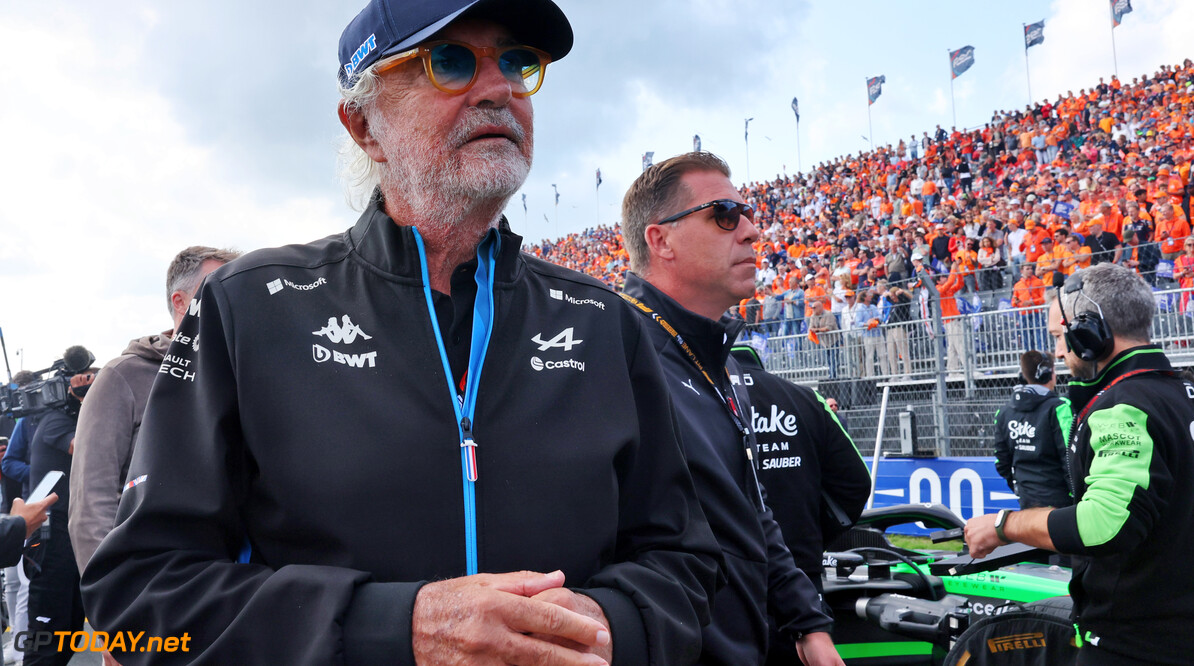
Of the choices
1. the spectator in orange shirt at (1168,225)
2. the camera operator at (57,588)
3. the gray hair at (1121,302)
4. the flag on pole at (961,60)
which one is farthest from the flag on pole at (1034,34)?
the camera operator at (57,588)

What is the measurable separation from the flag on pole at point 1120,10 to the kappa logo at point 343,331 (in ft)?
110

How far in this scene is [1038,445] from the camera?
21.5ft

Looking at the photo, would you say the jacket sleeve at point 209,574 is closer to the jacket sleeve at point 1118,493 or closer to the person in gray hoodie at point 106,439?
the person in gray hoodie at point 106,439

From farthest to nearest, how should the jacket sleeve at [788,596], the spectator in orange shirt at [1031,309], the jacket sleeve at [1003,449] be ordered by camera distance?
the spectator in orange shirt at [1031,309] → the jacket sleeve at [1003,449] → the jacket sleeve at [788,596]

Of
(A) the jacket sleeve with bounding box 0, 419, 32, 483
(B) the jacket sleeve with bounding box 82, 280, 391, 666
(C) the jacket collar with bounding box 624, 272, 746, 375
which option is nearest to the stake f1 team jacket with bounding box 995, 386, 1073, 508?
(C) the jacket collar with bounding box 624, 272, 746, 375

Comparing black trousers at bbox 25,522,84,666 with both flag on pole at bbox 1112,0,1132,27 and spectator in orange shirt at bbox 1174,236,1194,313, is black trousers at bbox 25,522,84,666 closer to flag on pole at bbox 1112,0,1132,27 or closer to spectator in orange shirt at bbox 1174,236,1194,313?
spectator in orange shirt at bbox 1174,236,1194,313

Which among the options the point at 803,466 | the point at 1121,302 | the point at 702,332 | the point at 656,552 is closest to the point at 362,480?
the point at 656,552

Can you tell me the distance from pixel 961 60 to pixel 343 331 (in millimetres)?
35722

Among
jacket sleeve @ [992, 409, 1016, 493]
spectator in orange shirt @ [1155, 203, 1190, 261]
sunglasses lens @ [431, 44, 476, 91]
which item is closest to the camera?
sunglasses lens @ [431, 44, 476, 91]

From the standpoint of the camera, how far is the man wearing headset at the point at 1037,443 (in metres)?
6.46

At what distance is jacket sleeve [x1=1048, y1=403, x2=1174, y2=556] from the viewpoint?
8.81 ft

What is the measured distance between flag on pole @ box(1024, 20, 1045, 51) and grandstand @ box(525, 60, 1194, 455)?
8497mm

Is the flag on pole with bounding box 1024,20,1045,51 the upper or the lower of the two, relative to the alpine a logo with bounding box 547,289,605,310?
upper

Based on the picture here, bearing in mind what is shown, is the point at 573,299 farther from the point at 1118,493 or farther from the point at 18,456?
the point at 18,456
